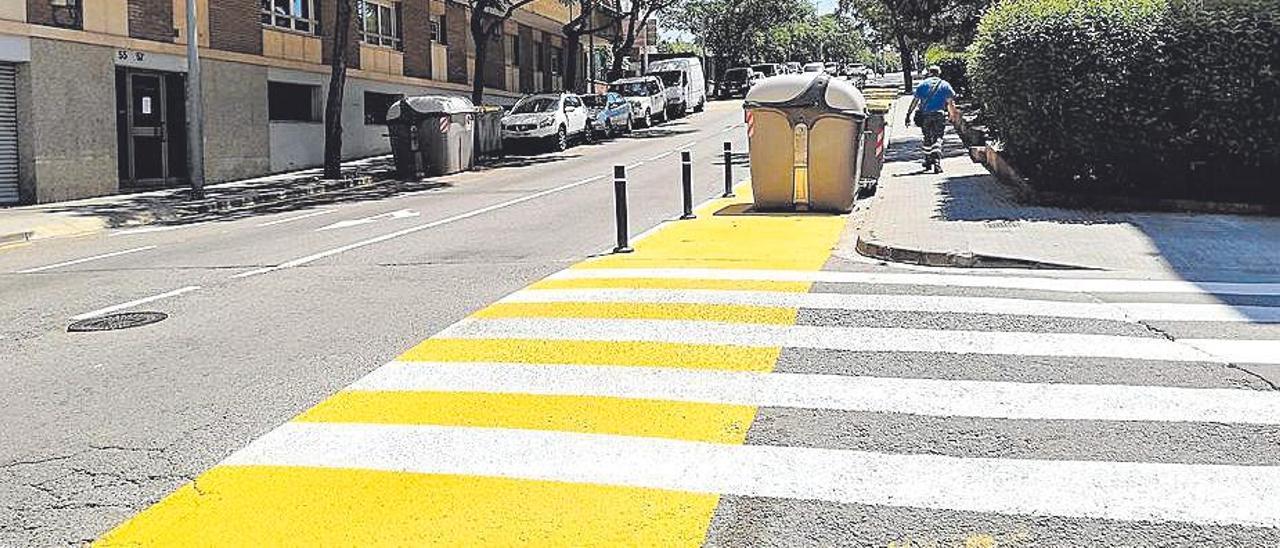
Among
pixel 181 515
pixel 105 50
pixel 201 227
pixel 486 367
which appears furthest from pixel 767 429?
pixel 105 50

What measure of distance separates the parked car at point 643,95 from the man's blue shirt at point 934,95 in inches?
939

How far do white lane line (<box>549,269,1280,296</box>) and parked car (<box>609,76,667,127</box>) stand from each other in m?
32.1

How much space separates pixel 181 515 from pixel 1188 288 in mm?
8218

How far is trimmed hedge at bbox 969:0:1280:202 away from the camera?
1418cm

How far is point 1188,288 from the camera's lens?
996 cm

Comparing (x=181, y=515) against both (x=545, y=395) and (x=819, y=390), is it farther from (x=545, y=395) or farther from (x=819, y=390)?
(x=819, y=390)

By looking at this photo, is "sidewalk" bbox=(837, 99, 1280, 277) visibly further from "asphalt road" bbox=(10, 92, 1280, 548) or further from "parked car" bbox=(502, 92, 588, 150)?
"parked car" bbox=(502, 92, 588, 150)

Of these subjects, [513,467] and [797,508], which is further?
[513,467]

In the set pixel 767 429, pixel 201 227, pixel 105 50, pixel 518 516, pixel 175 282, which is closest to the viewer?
pixel 518 516

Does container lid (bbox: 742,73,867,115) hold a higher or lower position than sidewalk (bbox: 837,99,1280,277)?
higher

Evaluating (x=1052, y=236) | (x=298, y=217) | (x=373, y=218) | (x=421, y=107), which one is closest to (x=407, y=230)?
(x=373, y=218)

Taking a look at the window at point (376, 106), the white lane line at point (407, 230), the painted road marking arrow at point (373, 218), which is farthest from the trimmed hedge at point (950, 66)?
the window at point (376, 106)

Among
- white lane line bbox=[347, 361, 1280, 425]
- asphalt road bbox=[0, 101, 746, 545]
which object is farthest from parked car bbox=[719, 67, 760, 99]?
white lane line bbox=[347, 361, 1280, 425]

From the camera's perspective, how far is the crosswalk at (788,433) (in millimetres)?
4664
